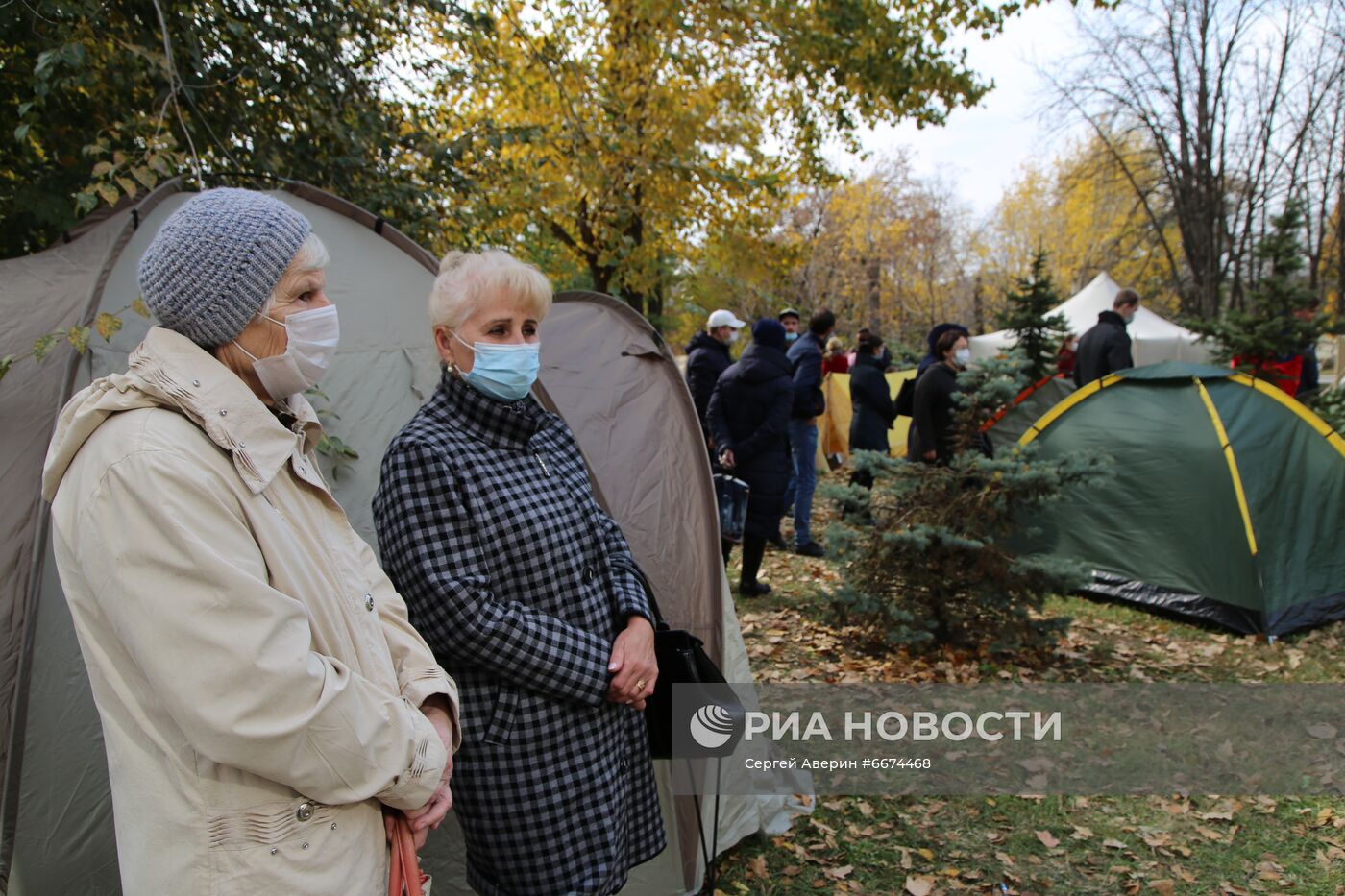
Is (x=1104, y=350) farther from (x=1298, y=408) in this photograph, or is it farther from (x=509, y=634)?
(x=509, y=634)

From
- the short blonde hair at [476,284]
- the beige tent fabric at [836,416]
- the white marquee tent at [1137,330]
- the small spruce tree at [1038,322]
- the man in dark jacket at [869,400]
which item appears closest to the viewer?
the short blonde hair at [476,284]

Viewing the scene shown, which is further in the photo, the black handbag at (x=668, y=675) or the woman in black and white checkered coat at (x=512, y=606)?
the black handbag at (x=668, y=675)

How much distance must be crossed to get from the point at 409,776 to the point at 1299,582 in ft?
20.0

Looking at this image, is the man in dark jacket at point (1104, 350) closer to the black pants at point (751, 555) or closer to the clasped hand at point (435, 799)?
the black pants at point (751, 555)

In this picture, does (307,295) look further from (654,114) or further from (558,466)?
(654,114)

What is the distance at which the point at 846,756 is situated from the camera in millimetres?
4312

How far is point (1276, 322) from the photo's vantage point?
790 centimetres

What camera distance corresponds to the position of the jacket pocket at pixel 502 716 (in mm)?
2039

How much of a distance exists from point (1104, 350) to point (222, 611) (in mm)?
8860

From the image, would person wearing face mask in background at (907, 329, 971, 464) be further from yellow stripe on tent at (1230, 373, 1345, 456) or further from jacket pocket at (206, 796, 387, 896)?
jacket pocket at (206, 796, 387, 896)

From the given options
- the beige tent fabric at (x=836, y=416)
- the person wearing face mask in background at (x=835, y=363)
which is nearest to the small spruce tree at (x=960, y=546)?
the beige tent fabric at (x=836, y=416)

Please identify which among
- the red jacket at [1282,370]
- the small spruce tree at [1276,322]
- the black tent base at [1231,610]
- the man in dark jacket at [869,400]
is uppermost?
the small spruce tree at [1276,322]

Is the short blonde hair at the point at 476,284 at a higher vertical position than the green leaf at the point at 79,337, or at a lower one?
higher

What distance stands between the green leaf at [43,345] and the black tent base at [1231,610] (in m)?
5.10
